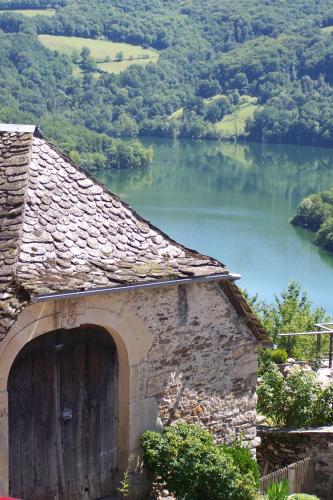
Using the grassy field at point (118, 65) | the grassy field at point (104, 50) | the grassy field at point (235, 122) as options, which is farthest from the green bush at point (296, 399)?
the grassy field at point (104, 50)

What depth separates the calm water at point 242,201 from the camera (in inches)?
1896

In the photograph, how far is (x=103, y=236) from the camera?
8.41 metres

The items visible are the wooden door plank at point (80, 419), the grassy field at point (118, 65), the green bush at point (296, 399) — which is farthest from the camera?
the grassy field at point (118, 65)

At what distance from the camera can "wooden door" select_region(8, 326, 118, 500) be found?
7969mm

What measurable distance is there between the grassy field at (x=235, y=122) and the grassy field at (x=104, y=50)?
1877 centimetres

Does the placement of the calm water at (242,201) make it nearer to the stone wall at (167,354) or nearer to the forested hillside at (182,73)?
the forested hillside at (182,73)

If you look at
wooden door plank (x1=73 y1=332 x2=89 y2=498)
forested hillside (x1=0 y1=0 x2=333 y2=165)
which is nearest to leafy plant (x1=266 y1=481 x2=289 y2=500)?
wooden door plank (x1=73 y1=332 x2=89 y2=498)

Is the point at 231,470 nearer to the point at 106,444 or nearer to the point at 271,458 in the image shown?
the point at 106,444

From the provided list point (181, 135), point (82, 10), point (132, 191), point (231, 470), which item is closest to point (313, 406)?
point (231, 470)

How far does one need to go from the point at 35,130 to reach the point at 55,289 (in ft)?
6.06

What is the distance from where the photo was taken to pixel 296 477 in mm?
9656

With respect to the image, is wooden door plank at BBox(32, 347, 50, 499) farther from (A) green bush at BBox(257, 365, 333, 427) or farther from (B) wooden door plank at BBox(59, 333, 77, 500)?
(A) green bush at BBox(257, 365, 333, 427)

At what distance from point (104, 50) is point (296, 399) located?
14051 cm

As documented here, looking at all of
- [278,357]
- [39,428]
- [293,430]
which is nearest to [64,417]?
[39,428]
